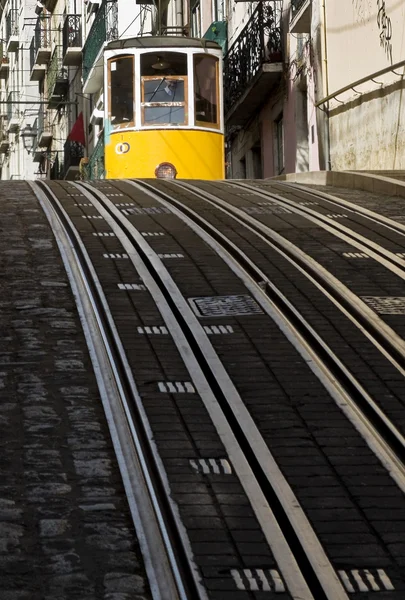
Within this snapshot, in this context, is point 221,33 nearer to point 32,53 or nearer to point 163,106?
point 163,106

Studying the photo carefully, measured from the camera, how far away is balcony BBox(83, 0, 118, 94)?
135 feet

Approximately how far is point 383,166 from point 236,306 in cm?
1117

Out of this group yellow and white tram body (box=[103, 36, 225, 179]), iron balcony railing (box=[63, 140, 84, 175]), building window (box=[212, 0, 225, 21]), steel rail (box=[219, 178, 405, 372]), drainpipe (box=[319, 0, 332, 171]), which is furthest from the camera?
iron balcony railing (box=[63, 140, 84, 175])

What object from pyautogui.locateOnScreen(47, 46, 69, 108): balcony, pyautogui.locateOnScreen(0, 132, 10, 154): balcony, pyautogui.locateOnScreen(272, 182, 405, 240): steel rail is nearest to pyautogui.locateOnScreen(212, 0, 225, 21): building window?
pyautogui.locateOnScreen(47, 46, 69, 108): balcony

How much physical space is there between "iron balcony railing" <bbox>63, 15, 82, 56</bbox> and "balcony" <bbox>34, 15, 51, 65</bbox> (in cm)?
619

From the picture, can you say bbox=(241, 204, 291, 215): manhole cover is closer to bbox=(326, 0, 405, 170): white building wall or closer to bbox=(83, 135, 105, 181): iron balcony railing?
bbox=(326, 0, 405, 170): white building wall

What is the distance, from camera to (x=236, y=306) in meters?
10.8

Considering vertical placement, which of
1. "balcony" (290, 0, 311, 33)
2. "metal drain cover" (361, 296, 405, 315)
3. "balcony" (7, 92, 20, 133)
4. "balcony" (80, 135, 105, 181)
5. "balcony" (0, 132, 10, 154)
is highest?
"balcony" (290, 0, 311, 33)

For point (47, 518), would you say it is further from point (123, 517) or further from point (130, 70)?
point (130, 70)

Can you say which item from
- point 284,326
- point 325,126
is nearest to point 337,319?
point 284,326

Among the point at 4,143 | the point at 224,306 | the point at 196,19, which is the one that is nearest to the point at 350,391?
the point at 224,306

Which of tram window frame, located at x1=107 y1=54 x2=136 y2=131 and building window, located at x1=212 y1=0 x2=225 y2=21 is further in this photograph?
building window, located at x1=212 y1=0 x2=225 y2=21

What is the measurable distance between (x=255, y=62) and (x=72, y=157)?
18005 millimetres

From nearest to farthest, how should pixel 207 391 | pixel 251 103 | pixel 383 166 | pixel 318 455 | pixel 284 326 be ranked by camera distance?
1. pixel 318 455
2. pixel 207 391
3. pixel 284 326
4. pixel 383 166
5. pixel 251 103
